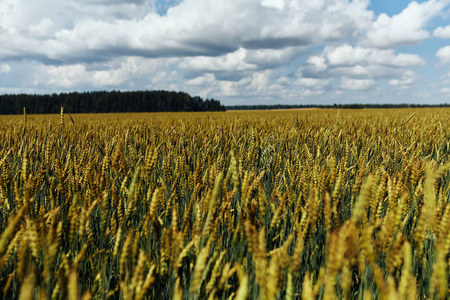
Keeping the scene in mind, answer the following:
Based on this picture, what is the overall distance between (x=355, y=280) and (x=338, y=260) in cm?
104

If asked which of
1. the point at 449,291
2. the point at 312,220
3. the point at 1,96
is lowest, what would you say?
the point at 449,291

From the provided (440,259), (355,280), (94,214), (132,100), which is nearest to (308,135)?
(355,280)

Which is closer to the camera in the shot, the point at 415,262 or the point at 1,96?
the point at 415,262

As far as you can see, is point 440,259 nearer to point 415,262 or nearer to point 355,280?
point 415,262

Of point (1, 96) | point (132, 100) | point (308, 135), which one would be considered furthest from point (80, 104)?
point (308, 135)

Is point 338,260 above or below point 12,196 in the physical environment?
above

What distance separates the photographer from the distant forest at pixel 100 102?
7838 centimetres

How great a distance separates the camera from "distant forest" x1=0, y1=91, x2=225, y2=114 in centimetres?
7838

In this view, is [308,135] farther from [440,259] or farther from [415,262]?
[440,259]

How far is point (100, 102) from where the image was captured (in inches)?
3100

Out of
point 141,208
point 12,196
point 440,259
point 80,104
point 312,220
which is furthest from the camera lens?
point 80,104

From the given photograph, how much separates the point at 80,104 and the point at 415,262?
288 feet

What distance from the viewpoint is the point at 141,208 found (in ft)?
5.44

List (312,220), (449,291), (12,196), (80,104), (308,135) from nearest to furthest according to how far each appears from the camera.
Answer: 1. (312,220)
2. (449,291)
3. (12,196)
4. (308,135)
5. (80,104)
